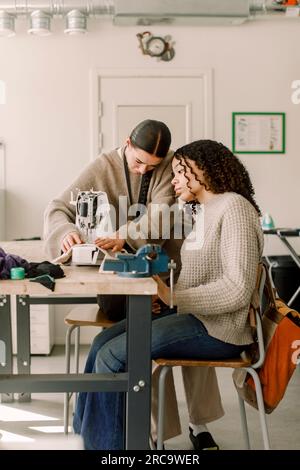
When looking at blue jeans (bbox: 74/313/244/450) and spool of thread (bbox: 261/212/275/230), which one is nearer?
blue jeans (bbox: 74/313/244/450)

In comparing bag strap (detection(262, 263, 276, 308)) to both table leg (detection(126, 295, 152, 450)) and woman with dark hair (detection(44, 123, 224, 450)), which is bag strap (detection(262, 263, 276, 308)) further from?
table leg (detection(126, 295, 152, 450))

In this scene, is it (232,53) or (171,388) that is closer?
(171,388)

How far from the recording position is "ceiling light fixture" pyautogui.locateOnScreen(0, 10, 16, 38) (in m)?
4.99

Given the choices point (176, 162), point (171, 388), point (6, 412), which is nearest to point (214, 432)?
point (171, 388)

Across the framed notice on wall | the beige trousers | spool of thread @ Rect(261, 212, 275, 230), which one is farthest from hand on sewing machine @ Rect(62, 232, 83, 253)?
the framed notice on wall

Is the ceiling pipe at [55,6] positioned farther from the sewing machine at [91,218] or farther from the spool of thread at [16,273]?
the spool of thread at [16,273]

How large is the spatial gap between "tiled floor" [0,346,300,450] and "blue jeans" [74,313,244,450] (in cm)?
41

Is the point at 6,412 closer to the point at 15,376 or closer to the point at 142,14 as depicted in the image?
the point at 15,376

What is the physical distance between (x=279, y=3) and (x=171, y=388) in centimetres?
333

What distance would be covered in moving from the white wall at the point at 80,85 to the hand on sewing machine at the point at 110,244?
305cm

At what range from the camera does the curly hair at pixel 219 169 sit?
249 cm

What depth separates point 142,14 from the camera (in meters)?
5.05

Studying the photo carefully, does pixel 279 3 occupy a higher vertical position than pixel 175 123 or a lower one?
higher

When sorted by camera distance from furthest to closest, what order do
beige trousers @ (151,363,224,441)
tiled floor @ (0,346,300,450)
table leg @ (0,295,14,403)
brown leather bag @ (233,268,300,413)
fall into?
table leg @ (0,295,14,403)
tiled floor @ (0,346,300,450)
beige trousers @ (151,363,224,441)
brown leather bag @ (233,268,300,413)
